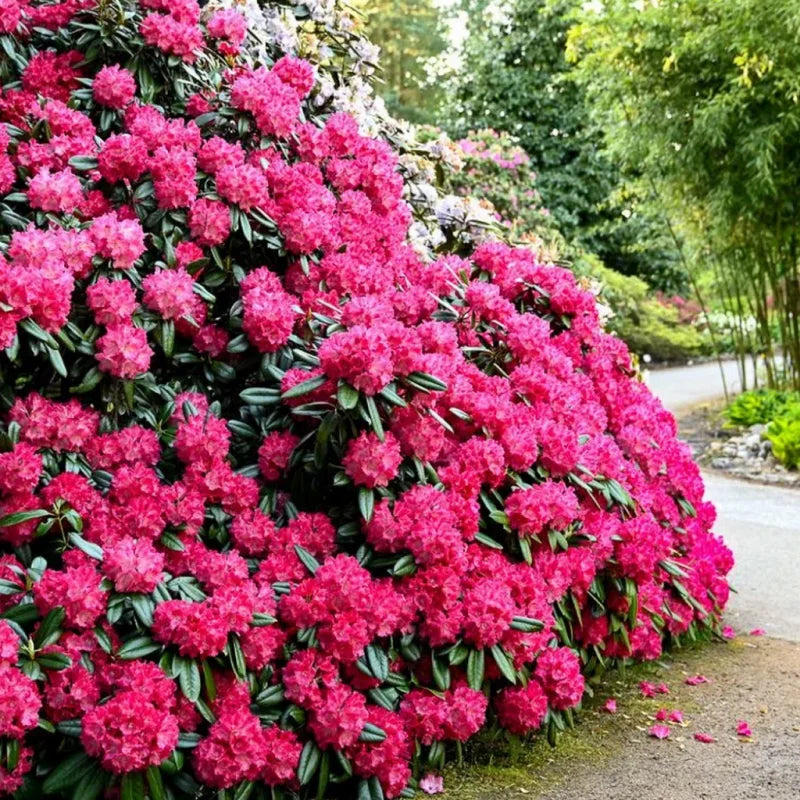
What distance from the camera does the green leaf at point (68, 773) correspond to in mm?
1625

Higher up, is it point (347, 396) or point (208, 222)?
point (208, 222)

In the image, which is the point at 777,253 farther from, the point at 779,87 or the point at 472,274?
the point at 472,274

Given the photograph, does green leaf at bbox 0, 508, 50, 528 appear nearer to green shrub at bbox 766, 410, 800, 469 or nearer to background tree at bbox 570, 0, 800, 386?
green shrub at bbox 766, 410, 800, 469

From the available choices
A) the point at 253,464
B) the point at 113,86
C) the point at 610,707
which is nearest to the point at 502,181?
the point at 113,86

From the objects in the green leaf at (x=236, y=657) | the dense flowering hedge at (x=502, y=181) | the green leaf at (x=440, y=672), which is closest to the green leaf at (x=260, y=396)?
the green leaf at (x=236, y=657)

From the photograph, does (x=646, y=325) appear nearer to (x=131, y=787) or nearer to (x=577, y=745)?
(x=577, y=745)

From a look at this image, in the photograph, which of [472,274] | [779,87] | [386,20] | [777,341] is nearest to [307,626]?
[472,274]

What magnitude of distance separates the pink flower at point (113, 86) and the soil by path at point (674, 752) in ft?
5.59

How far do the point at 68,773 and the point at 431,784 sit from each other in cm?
71

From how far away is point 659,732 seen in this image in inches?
88.8

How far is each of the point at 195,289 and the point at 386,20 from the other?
18.4 metres

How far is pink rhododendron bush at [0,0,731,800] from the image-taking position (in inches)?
68.1

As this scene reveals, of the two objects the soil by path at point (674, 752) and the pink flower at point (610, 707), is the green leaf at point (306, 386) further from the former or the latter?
the pink flower at point (610, 707)

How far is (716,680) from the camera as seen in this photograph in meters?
2.61
